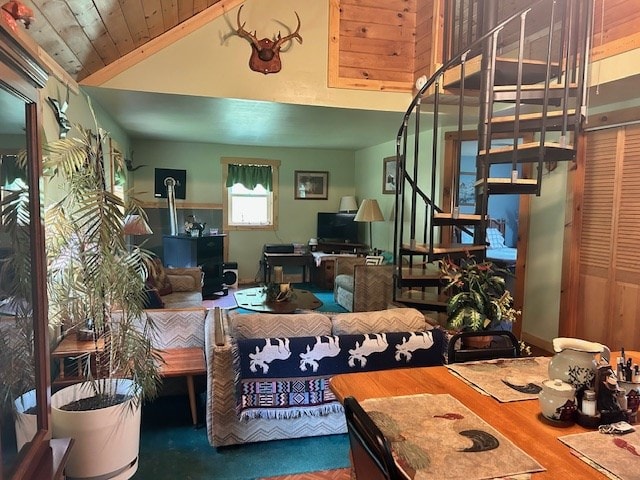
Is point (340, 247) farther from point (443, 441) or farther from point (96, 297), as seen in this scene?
point (443, 441)

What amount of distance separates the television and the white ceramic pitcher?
5.89 m

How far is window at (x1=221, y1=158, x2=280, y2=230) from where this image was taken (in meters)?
7.29

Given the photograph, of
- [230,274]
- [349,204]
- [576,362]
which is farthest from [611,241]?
[230,274]

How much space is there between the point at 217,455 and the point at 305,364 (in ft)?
2.40

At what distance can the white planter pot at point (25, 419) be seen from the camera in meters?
1.19

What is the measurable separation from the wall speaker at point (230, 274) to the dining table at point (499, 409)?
5.45 meters

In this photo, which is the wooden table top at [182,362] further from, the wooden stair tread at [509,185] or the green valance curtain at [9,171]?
the wooden stair tread at [509,185]

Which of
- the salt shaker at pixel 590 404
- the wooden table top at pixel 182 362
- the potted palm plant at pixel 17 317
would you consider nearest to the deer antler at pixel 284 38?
the wooden table top at pixel 182 362

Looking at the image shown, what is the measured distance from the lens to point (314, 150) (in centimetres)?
767

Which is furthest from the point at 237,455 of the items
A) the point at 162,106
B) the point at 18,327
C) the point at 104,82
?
the point at 162,106

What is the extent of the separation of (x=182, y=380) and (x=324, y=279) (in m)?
4.08

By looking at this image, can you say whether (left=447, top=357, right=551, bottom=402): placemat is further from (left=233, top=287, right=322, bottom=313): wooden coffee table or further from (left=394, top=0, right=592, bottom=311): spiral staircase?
(left=233, top=287, right=322, bottom=313): wooden coffee table

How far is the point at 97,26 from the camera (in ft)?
9.40

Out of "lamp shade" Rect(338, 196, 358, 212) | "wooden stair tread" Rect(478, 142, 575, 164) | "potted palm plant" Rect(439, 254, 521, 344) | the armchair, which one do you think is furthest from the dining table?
"lamp shade" Rect(338, 196, 358, 212)
